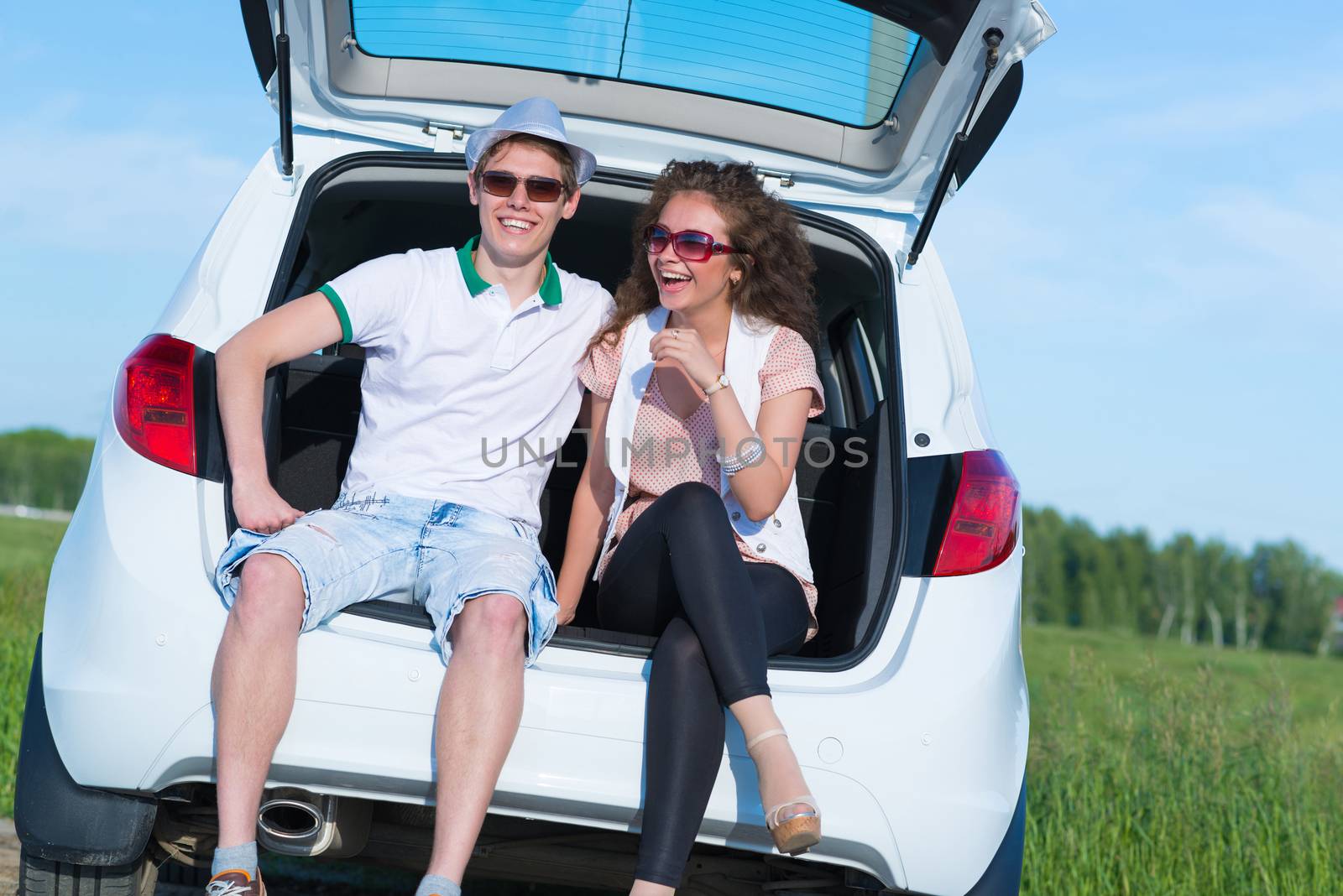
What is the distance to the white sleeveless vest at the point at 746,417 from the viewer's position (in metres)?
2.46

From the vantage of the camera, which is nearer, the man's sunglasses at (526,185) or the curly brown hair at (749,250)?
the man's sunglasses at (526,185)

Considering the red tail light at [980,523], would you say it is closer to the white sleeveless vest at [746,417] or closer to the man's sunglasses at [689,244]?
the white sleeveless vest at [746,417]

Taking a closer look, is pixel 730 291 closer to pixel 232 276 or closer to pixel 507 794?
pixel 232 276

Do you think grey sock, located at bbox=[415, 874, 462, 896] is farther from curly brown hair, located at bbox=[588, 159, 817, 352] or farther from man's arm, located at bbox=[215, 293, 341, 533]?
curly brown hair, located at bbox=[588, 159, 817, 352]

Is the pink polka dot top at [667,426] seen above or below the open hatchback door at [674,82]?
below

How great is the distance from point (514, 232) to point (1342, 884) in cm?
315

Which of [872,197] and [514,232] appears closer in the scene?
[514,232]

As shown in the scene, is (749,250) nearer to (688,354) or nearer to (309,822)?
(688,354)

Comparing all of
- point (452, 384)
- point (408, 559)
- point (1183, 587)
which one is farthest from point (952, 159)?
point (1183, 587)

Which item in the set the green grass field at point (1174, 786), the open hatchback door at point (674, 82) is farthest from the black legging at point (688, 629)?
the green grass field at point (1174, 786)

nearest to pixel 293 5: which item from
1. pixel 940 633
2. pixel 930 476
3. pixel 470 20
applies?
pixel 470 20

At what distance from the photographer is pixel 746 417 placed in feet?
8.17

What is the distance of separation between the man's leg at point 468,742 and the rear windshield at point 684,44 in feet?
5.19

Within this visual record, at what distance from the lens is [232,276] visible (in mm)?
2357
